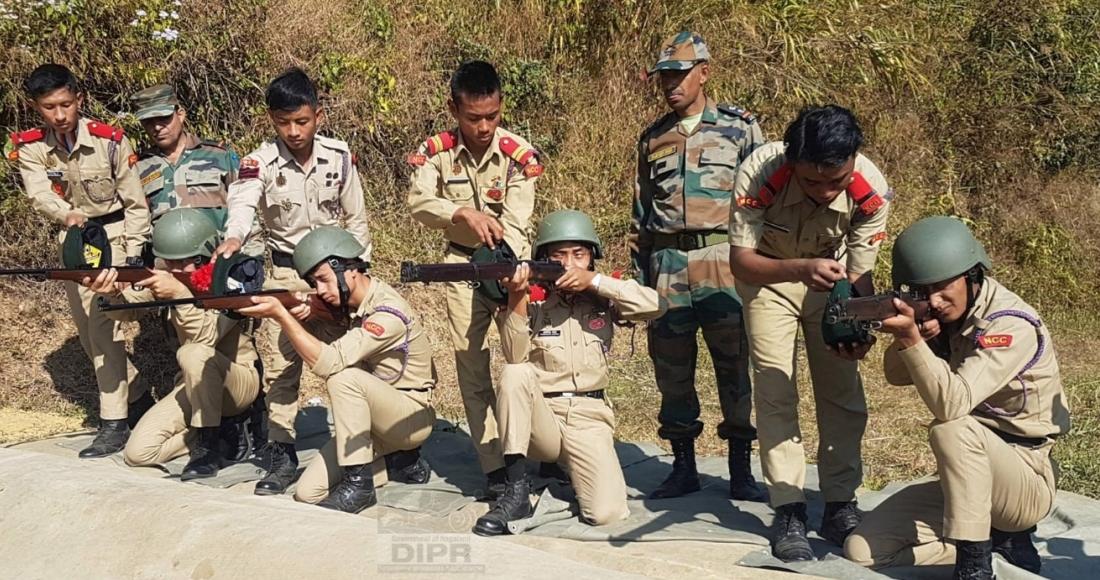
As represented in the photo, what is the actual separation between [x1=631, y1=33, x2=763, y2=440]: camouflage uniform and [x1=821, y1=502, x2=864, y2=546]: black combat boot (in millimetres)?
591

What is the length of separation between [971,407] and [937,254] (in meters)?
0.56

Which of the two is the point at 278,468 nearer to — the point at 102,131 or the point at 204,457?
the point at 204,457

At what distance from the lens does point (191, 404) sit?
20.1 feet

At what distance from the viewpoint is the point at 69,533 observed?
4254mm

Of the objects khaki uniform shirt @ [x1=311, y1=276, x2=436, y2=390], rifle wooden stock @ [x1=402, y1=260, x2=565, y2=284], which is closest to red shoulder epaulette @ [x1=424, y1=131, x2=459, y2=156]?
khaki uniform shirt @ [x1=311, y1=276, x2=436, y2=390]

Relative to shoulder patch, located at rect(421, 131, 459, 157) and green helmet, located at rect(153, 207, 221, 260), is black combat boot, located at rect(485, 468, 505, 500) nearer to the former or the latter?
shoulder patch, located at rect(421, 131, 459, 157)

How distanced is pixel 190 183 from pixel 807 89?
6147 mm

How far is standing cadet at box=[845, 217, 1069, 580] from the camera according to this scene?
4.12m

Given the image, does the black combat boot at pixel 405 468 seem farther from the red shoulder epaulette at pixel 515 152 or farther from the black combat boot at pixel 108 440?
the black combat boot at pixel 108 440

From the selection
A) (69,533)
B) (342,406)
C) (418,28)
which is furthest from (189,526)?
(418,28)

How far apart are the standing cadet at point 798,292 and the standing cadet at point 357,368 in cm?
173

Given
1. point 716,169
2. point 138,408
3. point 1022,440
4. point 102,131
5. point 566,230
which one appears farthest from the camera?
point 138,408

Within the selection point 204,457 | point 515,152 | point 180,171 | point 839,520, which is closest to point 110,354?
point 204,457

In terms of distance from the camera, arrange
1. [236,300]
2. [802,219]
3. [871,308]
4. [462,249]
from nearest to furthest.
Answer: [871,308]
[802,219]
[236,300]
[462,249]
